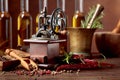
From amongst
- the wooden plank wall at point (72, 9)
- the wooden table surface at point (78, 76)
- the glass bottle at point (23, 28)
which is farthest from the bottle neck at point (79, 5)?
the wooden table surface at point (78, 76)

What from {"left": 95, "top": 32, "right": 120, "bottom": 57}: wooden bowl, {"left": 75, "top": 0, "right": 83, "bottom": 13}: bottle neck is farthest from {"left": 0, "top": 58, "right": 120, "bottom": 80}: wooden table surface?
{"left": 75, "top": 0, "right": 83, "bottom": 13}: bottle neck

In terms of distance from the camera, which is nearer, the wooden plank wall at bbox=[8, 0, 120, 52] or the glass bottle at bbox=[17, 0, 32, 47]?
the glass bottle at bbox=[17, 0, 32, 47]

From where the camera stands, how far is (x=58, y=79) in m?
0.74

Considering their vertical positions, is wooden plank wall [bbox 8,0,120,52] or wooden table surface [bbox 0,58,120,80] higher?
wooden plank wall [bbox 8,0,120,52]

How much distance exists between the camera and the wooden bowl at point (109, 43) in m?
1.23

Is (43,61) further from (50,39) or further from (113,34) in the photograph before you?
(113,34)

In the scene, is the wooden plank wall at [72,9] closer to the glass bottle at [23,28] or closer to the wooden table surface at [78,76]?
the glass bottle at [23,28]

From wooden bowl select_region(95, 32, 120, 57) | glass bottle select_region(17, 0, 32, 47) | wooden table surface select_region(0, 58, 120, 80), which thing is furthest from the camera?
glass bottle select_region(17, 0, 32, 47)

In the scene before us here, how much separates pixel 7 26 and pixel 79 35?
0.40m

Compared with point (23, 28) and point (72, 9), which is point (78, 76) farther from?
point (72, 9)

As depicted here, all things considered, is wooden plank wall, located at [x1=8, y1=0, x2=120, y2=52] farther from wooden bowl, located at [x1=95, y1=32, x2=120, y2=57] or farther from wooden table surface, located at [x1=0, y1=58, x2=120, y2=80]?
wooden table surface, located at [x1=0, y1=58, x2=120, y2=80]

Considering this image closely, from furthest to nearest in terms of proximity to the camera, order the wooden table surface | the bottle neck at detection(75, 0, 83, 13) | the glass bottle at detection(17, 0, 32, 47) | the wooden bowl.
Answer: the bottle neck at detection(75, 0, 83, 13) → the glass bottle at detection(17, 0, 32, 47) → the wooden bowl → the wooden table surface

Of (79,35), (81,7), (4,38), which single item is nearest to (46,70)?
(79,35)

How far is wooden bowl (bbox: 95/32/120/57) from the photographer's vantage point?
1.23 meters
